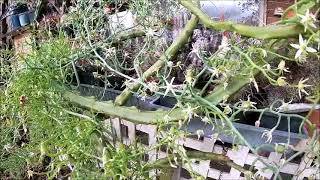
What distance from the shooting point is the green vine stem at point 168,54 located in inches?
41.4

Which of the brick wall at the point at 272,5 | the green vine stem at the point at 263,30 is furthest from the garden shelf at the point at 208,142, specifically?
the brick wall at the point at 272,5

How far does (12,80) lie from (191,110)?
717mm

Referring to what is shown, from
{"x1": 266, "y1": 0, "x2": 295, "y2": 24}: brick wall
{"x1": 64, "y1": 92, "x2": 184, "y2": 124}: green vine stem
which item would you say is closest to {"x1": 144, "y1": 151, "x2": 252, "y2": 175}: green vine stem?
{"x1": 64, "y1": 92, "x2": 184, "y2": 124}: green vine stem

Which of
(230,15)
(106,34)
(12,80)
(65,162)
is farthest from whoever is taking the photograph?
(230,15)

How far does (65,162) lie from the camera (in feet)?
3.66

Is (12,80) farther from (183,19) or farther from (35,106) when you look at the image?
(183,19)

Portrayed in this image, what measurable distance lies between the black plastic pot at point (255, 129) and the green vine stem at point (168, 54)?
111mm

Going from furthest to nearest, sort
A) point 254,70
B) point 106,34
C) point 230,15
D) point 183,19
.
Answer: point 230,15 → point 183,19 → point 106,34 → point 254,70

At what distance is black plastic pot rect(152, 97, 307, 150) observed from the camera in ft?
3.27

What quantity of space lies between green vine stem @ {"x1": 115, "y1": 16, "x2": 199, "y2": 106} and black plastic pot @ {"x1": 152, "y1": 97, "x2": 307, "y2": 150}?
11 cm

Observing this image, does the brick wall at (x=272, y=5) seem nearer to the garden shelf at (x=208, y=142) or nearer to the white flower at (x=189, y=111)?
the garden shelf at (x=208, y=142)

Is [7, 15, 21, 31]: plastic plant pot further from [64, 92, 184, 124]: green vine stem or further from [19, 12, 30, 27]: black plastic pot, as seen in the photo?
[64, 92, 184, 124]: green vine stem

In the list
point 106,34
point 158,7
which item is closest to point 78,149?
point 106,34

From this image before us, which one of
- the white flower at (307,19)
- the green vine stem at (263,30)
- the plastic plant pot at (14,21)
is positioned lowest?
the plastic plant pot at (14,21)
